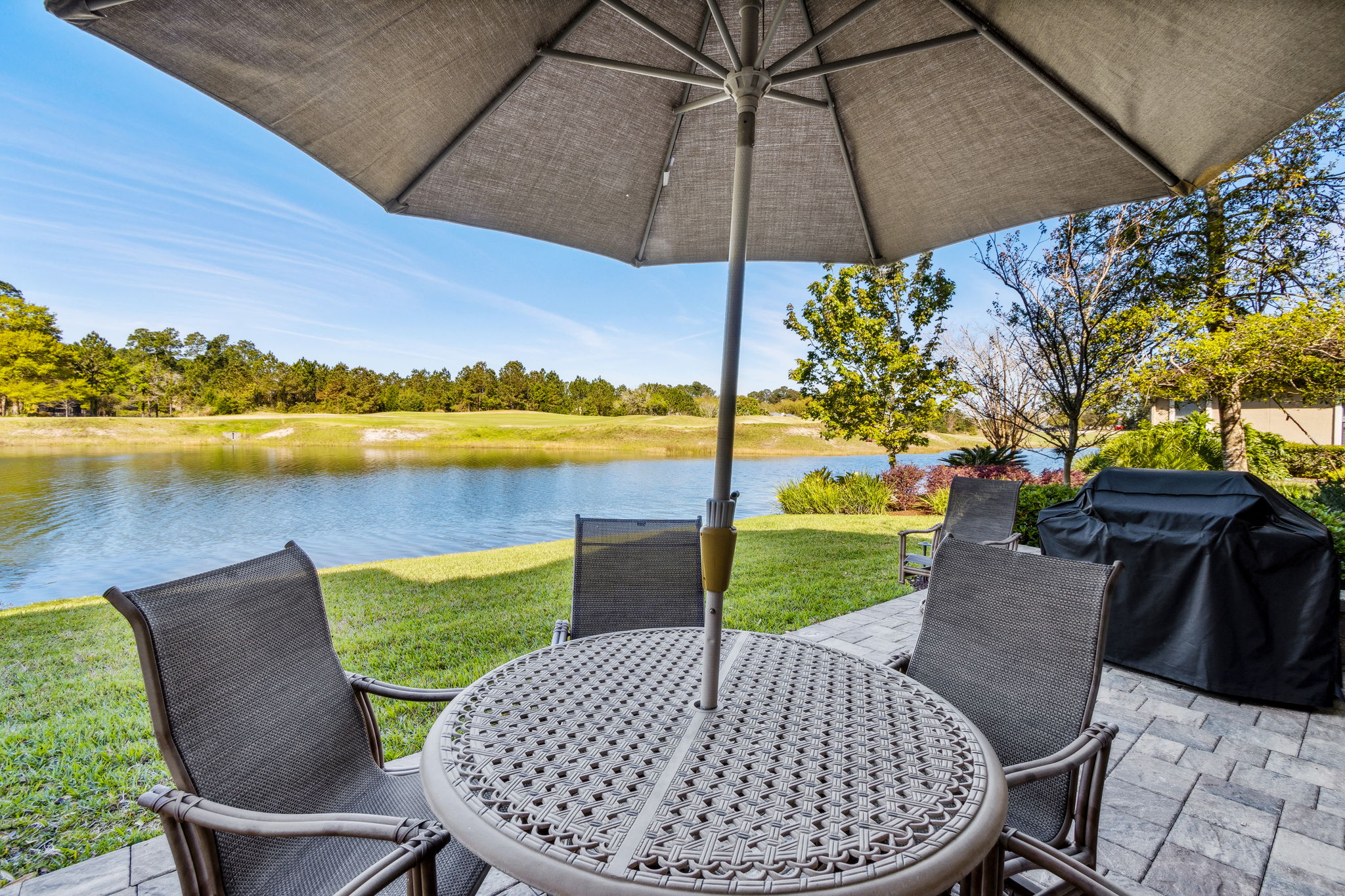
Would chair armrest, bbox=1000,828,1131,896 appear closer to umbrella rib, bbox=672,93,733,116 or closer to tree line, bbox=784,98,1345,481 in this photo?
umbrella rib, bbox=672,93,733,116

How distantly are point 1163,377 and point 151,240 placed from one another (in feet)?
121

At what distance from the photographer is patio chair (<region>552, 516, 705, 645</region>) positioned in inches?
87.5

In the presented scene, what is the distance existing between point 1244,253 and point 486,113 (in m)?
11.4

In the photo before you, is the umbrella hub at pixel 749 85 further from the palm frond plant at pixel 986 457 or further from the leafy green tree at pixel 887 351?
the leafy green tree at pixel 887 351

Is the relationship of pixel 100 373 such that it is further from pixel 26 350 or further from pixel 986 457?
pixel 986 457

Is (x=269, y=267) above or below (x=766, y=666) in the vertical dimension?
above

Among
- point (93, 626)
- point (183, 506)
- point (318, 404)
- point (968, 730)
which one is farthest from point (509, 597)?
point (318, 404)

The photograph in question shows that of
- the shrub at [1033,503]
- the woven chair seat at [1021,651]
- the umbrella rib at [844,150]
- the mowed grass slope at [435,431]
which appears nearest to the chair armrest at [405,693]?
the woven chair seat at [1021,651]

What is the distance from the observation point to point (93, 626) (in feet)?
13.7

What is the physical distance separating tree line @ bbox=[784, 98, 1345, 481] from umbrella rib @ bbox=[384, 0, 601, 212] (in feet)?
24.7

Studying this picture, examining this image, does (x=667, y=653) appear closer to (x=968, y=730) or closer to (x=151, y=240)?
(x=968, y=730)

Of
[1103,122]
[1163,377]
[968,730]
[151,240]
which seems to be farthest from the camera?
[151,240]

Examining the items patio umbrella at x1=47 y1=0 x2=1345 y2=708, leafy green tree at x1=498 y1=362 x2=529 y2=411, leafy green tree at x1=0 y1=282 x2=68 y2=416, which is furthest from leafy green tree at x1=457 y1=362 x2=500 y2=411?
patio umbrella at x1=47 y1=0 x2=1345 y2=708

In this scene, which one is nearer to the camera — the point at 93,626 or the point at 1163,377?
the point at 93,626
